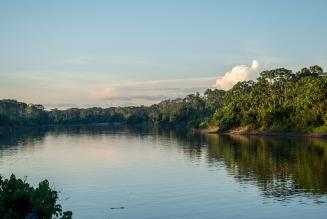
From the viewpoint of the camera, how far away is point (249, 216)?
4788cm

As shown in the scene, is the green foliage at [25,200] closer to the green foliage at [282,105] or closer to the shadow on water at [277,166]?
the shadow on water at [277,166]

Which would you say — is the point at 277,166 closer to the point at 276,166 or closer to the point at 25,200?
the point at 276,166

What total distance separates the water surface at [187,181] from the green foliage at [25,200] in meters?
22.8

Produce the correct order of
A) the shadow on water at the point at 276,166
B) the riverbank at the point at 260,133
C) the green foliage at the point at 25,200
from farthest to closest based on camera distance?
the riverbank at the point at 260,133
the shadow on water at the point at 276,166
the green foliage at the point at 25,200

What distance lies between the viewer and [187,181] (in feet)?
229

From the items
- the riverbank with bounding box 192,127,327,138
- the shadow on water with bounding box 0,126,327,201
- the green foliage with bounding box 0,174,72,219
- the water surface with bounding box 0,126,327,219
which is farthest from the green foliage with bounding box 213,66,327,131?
the green foliage with bounding box 0,174,72,219

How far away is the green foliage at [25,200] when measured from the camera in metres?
25.7

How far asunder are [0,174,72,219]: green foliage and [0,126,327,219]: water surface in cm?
2281

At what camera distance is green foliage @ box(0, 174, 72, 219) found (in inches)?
1011

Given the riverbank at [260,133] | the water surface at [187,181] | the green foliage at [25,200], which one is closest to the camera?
the green foliage at [25,200]

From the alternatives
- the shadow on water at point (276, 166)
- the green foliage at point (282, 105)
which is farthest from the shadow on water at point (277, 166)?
the green foliage at point (282, 105)

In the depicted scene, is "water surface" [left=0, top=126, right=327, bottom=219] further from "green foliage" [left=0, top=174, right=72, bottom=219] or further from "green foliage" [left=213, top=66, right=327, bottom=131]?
"green foliage" [left=213, top=66, right=327, bottom=131]

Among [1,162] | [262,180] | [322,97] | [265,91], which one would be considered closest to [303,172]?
[262,180]

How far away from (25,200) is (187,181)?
148 feet
